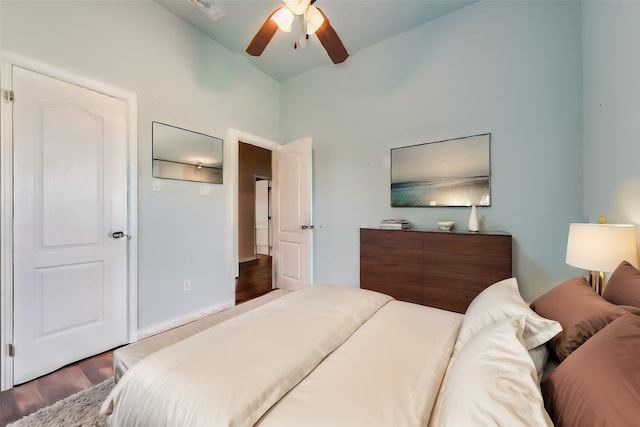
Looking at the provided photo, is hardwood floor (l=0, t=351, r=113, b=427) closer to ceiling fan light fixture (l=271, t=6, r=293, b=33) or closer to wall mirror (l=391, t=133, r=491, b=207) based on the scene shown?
ceiling fan light fixture (l=271, t=6, r=293, b=33)

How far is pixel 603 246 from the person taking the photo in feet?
4.42

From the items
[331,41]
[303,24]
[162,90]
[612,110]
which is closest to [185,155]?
[162,90]

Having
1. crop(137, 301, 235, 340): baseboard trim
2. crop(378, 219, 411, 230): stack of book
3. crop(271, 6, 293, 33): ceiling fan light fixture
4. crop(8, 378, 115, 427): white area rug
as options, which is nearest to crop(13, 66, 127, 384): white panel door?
crop(137, 301, 235, 340): baseboard trim

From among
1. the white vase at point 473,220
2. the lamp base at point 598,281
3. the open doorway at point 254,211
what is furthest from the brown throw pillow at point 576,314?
the open doorway at point 254,211

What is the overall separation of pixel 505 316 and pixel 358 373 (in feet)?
2.14

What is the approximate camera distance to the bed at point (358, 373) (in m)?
0.67

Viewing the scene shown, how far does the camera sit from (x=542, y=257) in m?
2.20

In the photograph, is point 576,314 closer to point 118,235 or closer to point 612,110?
point 612,110

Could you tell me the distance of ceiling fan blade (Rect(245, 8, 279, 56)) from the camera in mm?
1804

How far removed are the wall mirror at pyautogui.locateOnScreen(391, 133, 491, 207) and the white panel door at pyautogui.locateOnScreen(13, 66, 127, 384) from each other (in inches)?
108

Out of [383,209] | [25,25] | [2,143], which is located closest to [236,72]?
[25,25]

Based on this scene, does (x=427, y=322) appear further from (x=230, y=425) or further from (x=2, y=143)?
(x=2, y=143)

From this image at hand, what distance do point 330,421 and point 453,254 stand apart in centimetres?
201

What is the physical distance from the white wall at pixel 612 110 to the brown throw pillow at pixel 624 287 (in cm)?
53
